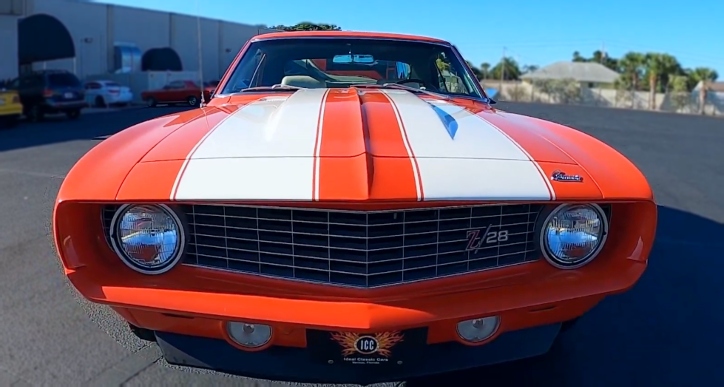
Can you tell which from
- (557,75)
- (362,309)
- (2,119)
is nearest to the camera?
(362,309)

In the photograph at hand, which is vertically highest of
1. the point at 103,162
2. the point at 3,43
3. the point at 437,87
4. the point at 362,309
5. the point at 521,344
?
the point at 3,43

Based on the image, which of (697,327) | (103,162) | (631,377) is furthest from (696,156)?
(103,162)

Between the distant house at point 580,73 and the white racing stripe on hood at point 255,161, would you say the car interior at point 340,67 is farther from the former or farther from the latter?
the distant house at point 580,73

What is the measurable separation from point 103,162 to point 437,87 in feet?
6.91

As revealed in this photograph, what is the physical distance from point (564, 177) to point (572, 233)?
0.68ft

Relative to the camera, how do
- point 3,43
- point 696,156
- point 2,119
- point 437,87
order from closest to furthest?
point 437,87
point 696,156
point 2,119
point 3,43

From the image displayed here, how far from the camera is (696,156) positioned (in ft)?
35.1

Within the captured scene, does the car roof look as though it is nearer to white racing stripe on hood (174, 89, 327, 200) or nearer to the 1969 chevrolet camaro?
white racing stripe on hood (174, 89, 327, 200)

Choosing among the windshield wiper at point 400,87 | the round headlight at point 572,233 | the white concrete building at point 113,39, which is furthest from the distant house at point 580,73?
the round headlight at point 572,233

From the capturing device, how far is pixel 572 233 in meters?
2.21

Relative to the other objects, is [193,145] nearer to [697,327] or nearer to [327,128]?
[327,128]

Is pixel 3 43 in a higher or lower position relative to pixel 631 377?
higher

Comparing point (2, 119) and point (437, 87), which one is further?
point (2, 119)

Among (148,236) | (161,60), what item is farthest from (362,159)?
(161,60)
